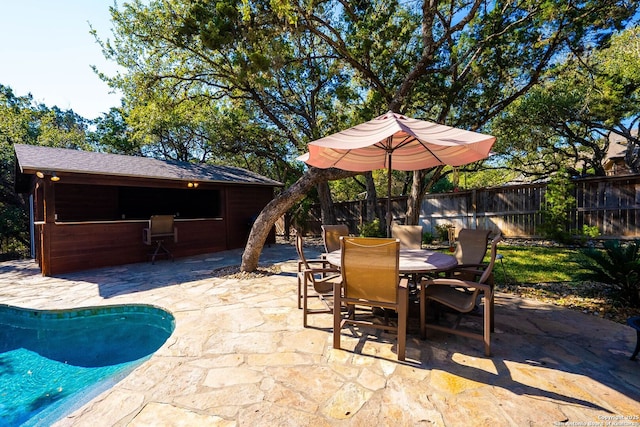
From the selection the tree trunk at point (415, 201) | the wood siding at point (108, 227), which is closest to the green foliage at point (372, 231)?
the tree trunk at point (415, 201)

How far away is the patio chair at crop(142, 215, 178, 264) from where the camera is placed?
292 inches

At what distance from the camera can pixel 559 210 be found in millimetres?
7582

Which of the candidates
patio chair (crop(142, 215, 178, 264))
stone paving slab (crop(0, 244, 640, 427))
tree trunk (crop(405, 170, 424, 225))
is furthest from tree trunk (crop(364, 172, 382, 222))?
stone paving slab (crop(0, 244, 640, 427))

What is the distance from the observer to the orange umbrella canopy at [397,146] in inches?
105

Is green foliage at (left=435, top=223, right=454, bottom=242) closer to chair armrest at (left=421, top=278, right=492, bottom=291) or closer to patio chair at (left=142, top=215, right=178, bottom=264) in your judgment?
chair armrest at (left=421, top=278, right=492, bottom=291)

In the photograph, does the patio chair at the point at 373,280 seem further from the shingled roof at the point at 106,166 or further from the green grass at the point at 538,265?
the shingled roof at the point at 106,166

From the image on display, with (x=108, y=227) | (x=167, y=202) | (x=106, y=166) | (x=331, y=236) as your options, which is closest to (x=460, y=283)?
(x=331, y=236)

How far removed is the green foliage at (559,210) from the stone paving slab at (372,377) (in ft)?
17.7

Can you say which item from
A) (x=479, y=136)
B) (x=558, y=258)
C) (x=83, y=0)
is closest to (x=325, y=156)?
(x=479, y=136)

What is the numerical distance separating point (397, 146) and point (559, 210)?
683 centimetres

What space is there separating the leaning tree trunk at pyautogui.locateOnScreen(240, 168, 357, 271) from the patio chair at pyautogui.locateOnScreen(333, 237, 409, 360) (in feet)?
10.2

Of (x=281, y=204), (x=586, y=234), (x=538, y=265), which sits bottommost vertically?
(x=538, y=265)

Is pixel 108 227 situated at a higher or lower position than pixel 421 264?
higher

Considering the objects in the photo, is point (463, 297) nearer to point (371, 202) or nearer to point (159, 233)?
point (159, 233)
